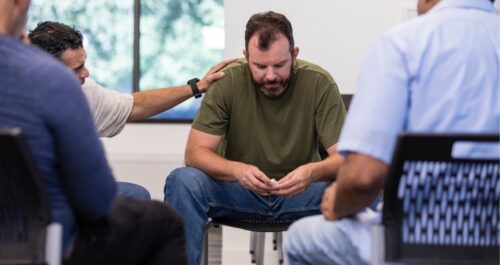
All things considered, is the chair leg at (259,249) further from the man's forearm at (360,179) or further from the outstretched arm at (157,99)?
the man's forearm at (360,179)

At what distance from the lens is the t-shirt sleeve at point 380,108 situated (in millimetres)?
1805

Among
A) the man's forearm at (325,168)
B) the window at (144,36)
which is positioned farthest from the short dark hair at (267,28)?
the window at (144,36)

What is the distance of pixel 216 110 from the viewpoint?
336 cm

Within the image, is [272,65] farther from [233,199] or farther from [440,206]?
[440,206]

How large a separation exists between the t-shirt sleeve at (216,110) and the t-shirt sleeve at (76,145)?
4.96 feet

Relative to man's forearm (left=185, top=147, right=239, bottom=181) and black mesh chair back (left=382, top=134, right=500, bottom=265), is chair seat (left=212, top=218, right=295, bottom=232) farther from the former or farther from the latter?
black mesh chair back (left=382, top=134, right=500, bottom=265)

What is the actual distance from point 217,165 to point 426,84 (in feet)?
4.81

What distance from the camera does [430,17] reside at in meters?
1.91

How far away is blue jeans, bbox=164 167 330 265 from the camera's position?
3.16 meters

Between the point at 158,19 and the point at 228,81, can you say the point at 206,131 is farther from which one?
the point at 158,19

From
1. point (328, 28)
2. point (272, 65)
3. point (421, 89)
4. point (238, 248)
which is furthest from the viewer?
point (328, 28)

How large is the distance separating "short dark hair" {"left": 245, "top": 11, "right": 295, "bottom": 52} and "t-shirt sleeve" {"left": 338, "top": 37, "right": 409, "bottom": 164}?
1521 mm

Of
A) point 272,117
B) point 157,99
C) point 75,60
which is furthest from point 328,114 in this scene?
point 75,60

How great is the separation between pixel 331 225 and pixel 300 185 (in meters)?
1.07
